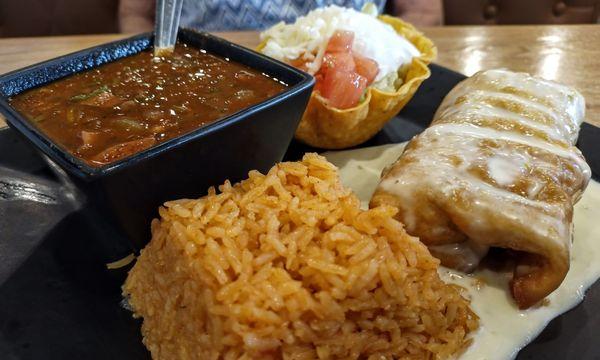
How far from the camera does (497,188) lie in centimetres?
190

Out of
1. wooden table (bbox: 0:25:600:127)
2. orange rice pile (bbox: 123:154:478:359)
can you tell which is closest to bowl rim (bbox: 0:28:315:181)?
orange rice pile (bbox: 123:154:478:359)

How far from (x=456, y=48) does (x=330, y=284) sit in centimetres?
283


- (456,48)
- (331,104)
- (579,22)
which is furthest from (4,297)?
(579,22)

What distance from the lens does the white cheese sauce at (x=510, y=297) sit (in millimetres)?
1740

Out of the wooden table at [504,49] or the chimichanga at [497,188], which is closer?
the chimichanga at [497,188]

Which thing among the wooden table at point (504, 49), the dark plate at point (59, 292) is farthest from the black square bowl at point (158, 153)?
the wooden table at point (504, 49)

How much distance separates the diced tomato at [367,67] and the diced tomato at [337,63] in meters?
0.04

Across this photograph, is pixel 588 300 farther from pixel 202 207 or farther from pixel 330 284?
pixel 202 207

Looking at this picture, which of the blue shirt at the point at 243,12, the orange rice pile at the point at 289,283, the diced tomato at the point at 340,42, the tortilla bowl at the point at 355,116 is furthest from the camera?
the blue shirt at the point at 243,12

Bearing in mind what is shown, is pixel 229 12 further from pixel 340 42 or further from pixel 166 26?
pixel 166 26

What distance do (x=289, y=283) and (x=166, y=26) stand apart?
127 cm

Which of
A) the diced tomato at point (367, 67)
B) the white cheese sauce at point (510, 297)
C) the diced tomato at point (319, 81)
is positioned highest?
the diced tomato at point (367, 67)

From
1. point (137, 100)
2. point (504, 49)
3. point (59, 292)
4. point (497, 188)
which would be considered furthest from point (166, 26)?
point (504, 49)

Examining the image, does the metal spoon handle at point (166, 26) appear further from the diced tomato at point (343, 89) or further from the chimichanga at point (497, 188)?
the chimichanga at point (497, 188)
